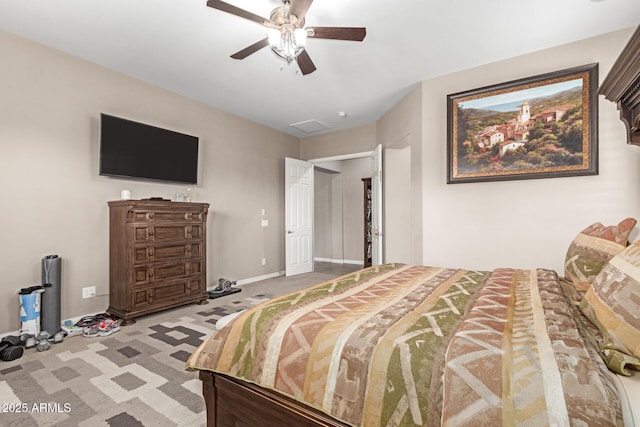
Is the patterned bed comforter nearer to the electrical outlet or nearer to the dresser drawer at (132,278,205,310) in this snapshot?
the dresser drawer at (132,278,205,310)

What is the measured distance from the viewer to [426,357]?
89 cm

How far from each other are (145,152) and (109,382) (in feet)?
8.61

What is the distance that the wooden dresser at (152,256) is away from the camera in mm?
3176

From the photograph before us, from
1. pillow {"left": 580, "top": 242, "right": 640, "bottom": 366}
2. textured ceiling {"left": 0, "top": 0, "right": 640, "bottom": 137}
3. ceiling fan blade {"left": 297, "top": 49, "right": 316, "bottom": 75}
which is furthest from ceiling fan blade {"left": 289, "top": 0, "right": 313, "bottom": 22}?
pillow {"left": 580, "top": 242, "right": 640, "bottom": 366}

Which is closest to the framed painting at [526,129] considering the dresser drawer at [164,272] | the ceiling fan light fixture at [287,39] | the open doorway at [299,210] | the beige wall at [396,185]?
the beige wall at [396,185]

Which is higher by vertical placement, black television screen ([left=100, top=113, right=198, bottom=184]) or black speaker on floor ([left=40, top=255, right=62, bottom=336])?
black television screen ([left=100, top=113, right=198, bottom=184])

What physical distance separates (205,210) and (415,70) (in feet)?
10.4

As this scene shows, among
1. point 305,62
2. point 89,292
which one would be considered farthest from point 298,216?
point 305,62

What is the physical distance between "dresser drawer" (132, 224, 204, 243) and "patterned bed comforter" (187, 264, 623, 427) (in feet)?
7.87

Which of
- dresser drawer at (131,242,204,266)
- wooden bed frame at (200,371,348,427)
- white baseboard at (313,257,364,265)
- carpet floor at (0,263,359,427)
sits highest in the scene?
dresser drawer at (131,242,204,266)

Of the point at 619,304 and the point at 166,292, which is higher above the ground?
the point at 619,304

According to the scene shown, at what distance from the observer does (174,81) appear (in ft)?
12.2

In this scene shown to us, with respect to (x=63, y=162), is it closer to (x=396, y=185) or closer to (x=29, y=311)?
(x=29, y=311)

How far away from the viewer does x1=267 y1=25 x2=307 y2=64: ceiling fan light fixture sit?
7.05ft
